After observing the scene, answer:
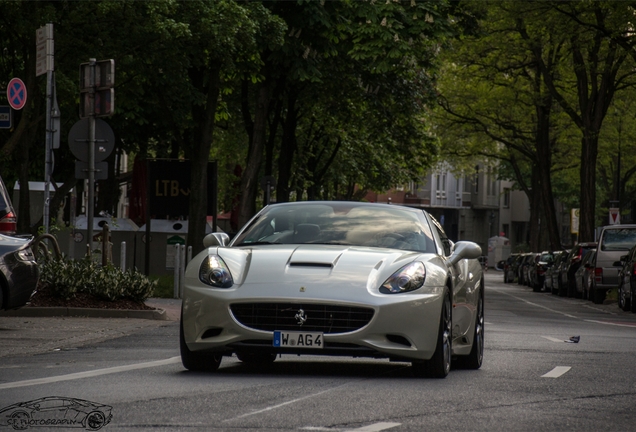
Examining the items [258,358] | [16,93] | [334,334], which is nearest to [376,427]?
[334,334]

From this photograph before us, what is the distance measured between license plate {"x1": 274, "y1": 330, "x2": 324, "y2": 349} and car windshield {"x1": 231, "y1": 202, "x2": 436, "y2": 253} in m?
1.22

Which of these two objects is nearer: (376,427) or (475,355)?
(376,427)

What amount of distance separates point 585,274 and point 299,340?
30.3 meters

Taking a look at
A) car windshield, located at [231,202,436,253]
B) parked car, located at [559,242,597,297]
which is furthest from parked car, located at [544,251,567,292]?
car windshield, located at [231,202,436,253]

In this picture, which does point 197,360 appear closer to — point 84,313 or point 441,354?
point 441,354

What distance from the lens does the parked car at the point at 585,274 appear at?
3794 cm

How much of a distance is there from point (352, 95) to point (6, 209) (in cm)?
2193

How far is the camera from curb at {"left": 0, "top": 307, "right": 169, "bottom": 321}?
1822cm

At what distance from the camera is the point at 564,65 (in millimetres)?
45344

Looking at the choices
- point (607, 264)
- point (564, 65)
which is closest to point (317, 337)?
point (607, 264)

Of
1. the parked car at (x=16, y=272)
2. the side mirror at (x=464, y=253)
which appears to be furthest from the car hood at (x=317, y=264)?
the parked car at (x=16, y=272)

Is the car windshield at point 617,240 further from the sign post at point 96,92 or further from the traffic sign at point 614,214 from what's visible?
the sign post at point 96,92

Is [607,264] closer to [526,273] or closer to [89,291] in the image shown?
[89,291]

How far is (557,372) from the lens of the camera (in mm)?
11406
